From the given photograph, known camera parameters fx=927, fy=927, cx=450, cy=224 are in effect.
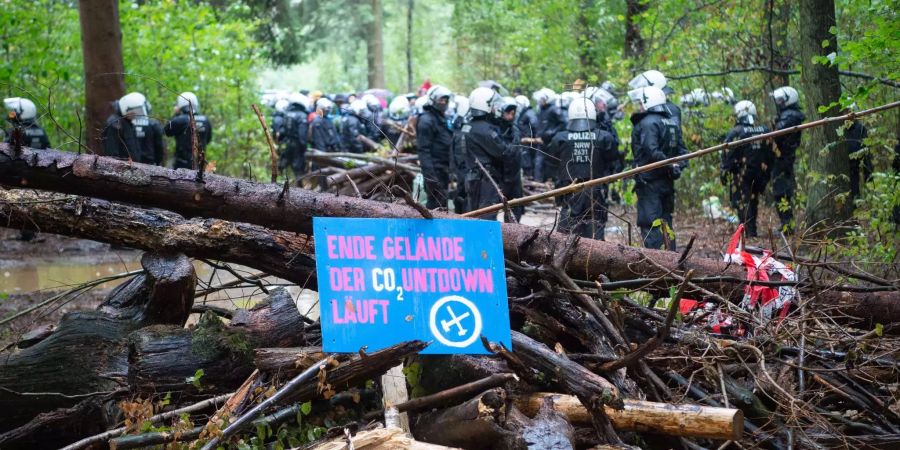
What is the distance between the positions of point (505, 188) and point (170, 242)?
8379 millimetres

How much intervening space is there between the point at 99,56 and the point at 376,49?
27482 millimetres

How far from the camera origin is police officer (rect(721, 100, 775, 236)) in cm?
1350

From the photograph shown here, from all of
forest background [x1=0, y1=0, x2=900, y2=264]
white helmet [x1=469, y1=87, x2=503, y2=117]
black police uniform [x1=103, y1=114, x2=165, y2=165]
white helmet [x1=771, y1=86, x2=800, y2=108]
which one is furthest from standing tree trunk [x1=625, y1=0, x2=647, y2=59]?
black police uniform [x1=103, y1=114, x2=165, y2=165]

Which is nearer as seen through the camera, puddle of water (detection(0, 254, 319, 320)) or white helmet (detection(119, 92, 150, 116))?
puddle of water (detection(0, 254, 319, 320))

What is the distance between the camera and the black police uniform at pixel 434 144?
48.6 ft

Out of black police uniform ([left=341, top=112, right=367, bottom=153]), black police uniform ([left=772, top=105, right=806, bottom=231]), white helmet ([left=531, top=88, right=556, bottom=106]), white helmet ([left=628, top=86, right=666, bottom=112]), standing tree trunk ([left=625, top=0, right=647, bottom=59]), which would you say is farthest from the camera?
black police uniform ([left=341, top=112, right=367, bottom=153])

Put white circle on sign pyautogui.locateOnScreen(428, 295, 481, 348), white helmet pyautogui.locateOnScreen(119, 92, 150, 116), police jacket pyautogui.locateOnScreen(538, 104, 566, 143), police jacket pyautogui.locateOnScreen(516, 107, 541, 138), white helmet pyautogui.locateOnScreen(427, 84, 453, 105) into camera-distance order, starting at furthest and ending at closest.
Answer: police jacket pyautogui.locateOnScreen(516, 107, 541, 138) < police jacket pyautogui.locateOnScreen(538, 104, 566, 143) < white helmet pyautogui.locateOnScreen(427, 84, 453, 105) < white helmet pyautogui.locateOnScreen(119, 92, 150, 116) < white circle on sign pyautogui.locateOnScreen(428, 295, 481, 348)

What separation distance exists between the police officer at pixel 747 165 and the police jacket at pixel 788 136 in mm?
170

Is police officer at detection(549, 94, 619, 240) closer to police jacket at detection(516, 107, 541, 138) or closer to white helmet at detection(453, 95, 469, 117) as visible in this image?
white helmet at detection(453, 95, 469, 117)

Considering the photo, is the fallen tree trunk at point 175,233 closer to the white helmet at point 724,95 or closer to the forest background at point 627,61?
the forest background at point 627,61

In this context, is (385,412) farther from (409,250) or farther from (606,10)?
(606,10)

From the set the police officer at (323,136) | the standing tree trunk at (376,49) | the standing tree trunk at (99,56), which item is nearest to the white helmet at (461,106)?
the standing tree trunk at (99,56)

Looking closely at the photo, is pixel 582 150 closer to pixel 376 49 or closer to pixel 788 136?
pixel 788 136

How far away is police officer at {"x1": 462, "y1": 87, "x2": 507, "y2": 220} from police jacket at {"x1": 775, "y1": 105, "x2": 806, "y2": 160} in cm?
411
